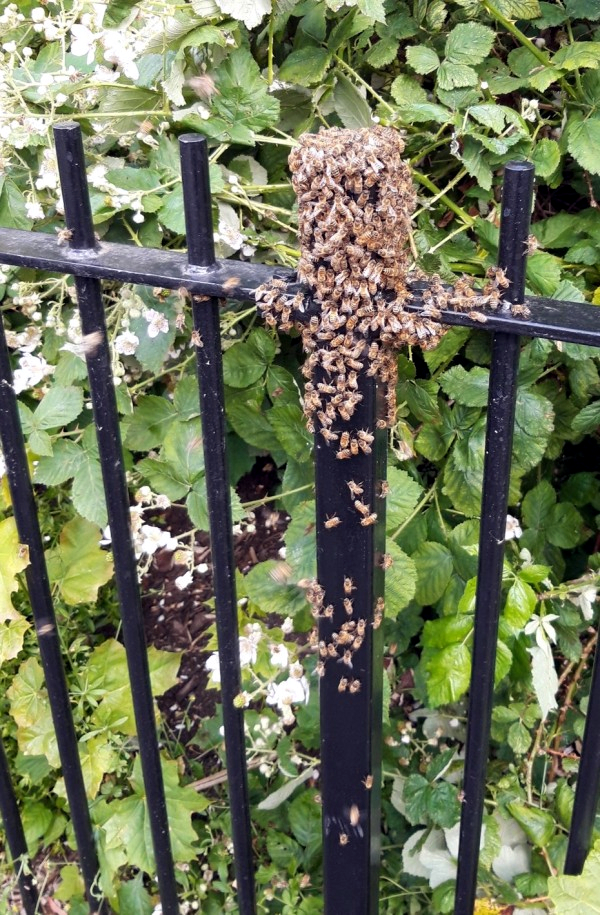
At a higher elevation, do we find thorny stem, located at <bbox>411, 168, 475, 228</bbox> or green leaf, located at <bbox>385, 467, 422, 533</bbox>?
thorny stem, located at <bbox>411, 168, 475, 228</bbox>

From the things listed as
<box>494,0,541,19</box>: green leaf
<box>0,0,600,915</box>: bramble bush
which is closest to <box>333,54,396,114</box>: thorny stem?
<box>0,0,600,915</box>: bramble bush

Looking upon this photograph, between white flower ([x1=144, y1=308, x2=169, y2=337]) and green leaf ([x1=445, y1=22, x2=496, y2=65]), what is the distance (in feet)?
2.06

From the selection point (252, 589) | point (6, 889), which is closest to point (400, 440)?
point (252, 589)

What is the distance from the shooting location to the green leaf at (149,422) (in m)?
1.68

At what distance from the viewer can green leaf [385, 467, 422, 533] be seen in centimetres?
149

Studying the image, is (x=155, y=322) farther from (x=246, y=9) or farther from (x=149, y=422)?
(x=246, y=9)

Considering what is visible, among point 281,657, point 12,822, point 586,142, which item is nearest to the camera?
point 586,142

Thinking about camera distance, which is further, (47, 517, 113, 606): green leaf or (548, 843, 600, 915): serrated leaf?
(47, 517, 113, 606): green leaf

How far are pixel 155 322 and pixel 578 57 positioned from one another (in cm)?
80

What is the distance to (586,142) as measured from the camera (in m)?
1.45

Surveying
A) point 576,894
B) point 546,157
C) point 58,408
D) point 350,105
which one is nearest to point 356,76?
point 350,105

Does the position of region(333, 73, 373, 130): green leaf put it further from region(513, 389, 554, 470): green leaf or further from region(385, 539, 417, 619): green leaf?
region(385, 539, 417, 619): green leaf

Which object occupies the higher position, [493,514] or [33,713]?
[493,514]

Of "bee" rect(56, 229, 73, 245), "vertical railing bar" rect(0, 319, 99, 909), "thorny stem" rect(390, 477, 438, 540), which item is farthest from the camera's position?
"thorny stem" rect(390, 477, 438, 540)
